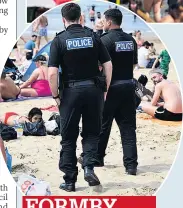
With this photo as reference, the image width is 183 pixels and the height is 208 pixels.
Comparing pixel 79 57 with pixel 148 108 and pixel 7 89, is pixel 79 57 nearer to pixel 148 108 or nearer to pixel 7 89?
pixel 7 89

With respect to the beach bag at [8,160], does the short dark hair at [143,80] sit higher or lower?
higher

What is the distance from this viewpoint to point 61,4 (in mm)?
5641

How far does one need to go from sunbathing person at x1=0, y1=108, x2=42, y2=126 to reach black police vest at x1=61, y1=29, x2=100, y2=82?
0.47m

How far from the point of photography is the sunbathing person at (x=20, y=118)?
231 inches

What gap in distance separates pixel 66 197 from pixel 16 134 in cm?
56

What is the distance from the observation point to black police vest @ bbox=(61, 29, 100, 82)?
215 inches

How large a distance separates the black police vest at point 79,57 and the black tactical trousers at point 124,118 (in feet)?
1.16

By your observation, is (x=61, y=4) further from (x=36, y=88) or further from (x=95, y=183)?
(x=95, y=183)

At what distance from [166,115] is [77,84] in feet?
2.48

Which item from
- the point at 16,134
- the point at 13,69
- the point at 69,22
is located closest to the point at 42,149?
the point at 16,134

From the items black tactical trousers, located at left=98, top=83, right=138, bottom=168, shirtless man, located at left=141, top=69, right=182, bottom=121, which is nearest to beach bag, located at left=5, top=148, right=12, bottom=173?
black tactical trousers, located at left=98, top=83, right=138, bottom=168

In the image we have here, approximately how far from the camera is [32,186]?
19.0ft

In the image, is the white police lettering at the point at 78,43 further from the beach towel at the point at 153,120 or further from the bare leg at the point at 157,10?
the beach towel at the point at 153,120

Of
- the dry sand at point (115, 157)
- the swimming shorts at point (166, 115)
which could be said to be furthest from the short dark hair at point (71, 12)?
the swimming shorts at point (166, 115)
